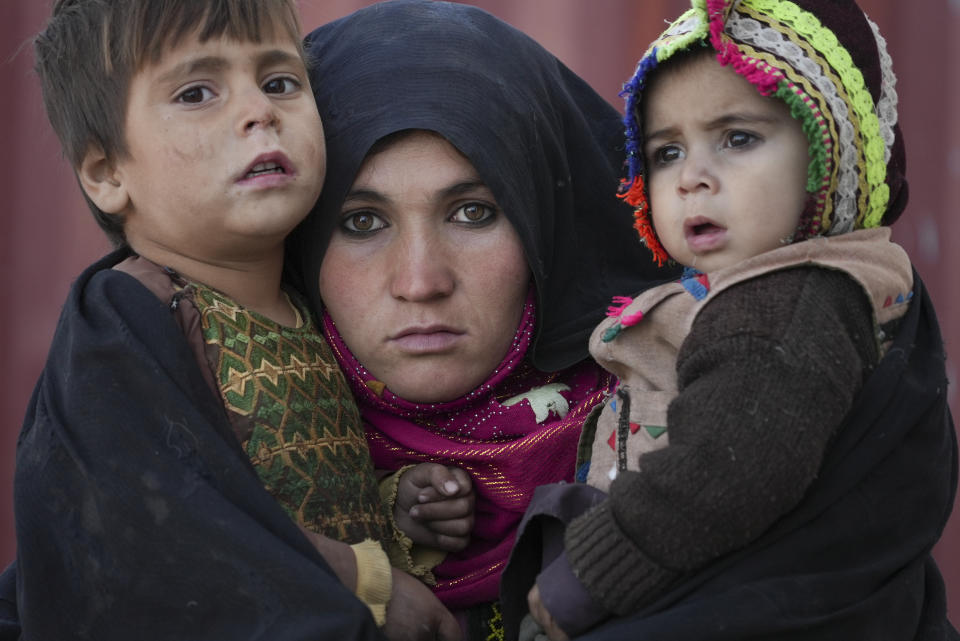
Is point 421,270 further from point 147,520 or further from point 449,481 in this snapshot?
point 147,520

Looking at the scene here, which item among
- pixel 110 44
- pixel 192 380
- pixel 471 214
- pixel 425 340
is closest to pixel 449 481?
pixel 425 340

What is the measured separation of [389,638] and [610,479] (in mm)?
431

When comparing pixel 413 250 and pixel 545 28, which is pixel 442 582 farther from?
pixel 545 28

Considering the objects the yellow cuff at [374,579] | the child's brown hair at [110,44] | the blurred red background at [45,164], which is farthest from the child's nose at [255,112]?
the blurred red background at [45,164]

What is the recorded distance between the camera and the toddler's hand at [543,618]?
66.3 inches

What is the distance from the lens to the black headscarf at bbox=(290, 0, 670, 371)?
2.14m

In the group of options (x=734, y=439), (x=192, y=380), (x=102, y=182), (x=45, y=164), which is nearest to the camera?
(x=734, y=439)

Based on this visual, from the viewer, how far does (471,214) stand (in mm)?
2180

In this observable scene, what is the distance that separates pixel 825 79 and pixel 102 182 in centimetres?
119

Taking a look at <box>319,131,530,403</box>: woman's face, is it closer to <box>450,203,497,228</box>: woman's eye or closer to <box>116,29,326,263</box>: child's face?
<box>450,203,497,228</box>: woman's eye

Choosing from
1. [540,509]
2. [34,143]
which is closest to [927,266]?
[540,509]

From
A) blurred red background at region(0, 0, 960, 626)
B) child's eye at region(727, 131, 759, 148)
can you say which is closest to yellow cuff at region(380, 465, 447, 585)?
child's eye at region(727, 131, 759, 148)

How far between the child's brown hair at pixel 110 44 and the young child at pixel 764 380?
657mm

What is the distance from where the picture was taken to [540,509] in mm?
1772
